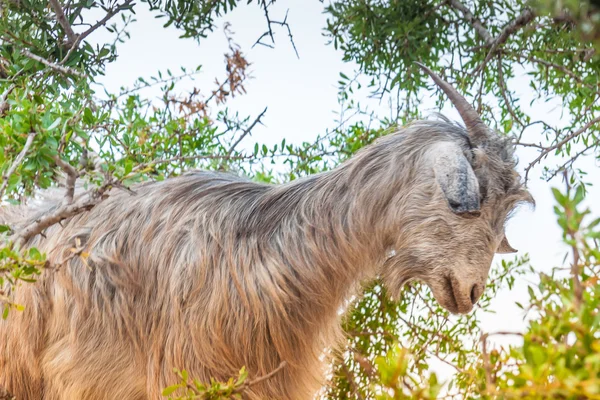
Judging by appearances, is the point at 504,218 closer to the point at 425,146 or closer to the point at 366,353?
the point at 425,146

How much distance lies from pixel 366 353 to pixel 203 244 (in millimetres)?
686

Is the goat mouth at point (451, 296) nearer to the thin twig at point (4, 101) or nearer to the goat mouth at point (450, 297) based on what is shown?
the goat mouth at point (450, 297)

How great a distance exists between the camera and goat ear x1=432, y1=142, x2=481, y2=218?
1.48m

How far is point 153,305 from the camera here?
1712mm

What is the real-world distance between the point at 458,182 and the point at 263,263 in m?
0.46

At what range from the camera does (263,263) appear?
1.66m

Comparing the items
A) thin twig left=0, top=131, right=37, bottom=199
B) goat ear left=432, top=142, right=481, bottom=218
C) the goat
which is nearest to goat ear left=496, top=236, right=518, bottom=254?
the goat

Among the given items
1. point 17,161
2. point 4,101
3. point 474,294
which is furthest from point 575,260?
point 4,101

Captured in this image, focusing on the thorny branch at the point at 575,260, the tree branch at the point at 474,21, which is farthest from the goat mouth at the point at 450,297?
the thorny branch at the point at 575,260

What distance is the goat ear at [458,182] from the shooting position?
1484 mm

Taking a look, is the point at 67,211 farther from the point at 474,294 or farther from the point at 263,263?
the point at 474,294

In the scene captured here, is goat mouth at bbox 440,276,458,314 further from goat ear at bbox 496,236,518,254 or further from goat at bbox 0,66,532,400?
goat ear at bbox 496,236,518,254

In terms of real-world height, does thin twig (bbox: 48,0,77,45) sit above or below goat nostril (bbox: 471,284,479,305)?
above

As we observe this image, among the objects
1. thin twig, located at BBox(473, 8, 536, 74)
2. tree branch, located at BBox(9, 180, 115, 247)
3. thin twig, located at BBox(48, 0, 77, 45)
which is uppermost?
thin twig, located at BBox(473, 8, 536, 74)
